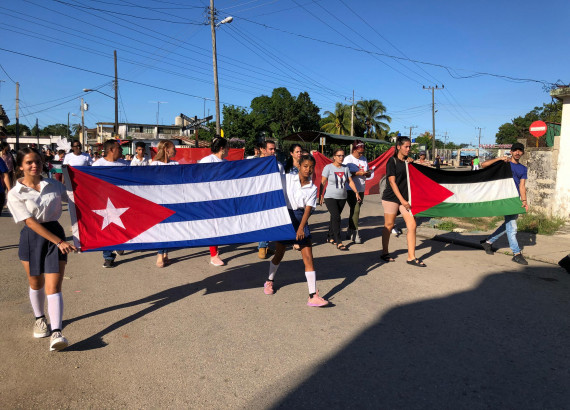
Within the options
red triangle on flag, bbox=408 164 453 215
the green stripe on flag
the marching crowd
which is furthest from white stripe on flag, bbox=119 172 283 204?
the green stripe on flag

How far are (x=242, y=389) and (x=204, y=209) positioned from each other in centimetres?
250

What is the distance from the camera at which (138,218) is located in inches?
193

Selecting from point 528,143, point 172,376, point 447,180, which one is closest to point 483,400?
point 172,376

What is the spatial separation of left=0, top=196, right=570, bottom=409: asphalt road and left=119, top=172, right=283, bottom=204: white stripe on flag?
3.98 ft

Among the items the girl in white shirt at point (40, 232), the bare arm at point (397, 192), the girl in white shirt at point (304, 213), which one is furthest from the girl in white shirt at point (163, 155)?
the bare arm at point (397, 192)

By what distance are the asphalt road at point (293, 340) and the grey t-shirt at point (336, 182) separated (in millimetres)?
1860

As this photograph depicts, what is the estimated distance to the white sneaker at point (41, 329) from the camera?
4047 mm

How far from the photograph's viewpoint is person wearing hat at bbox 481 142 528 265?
23.2 feet

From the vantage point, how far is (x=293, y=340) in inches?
157

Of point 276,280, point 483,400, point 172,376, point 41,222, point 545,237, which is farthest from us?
point 545,237

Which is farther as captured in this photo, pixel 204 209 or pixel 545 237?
pixel 545 237

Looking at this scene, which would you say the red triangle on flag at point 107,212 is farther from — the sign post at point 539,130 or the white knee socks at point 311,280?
the sign post at point 539,130

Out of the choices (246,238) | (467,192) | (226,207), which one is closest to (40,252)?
(226,207)

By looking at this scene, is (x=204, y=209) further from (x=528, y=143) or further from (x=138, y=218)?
(x=528, y=143)
